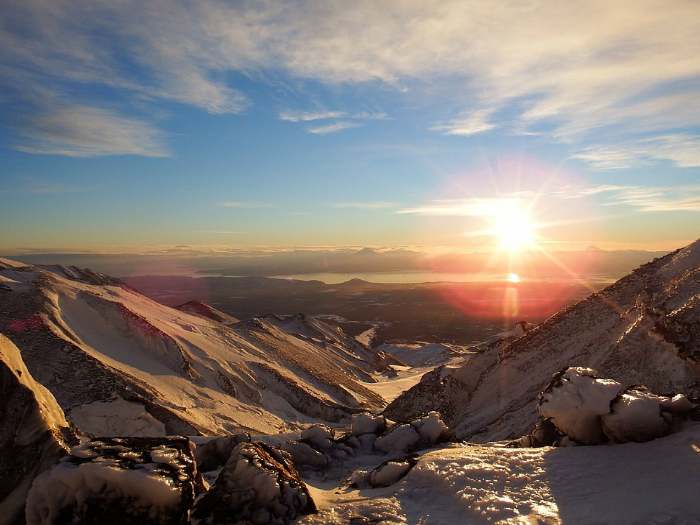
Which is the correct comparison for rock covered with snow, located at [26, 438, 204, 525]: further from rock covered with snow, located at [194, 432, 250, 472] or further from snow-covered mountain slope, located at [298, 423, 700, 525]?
rock covered with snow, located at [194, 432, 250, 472]

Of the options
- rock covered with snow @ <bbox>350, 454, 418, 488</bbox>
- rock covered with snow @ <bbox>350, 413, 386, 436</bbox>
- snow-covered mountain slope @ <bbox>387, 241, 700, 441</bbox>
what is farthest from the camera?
snow-covered mountain slope @ <bbox>387, 241, 700, 441</bbox>

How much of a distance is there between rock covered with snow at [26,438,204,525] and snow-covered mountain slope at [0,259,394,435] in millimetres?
12337

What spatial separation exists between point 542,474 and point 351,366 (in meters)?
45.9

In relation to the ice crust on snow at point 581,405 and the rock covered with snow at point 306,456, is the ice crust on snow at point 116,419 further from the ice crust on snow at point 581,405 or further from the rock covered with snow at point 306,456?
the ice crust on snow at point 581,405

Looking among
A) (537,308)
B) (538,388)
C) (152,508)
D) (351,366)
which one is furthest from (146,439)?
(537,308)

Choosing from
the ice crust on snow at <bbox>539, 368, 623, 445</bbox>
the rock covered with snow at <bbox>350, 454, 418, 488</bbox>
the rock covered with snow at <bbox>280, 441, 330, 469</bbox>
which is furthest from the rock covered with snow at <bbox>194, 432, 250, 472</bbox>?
the ice crust on snow at <bbox>539, 368, 623, 445</bbox>

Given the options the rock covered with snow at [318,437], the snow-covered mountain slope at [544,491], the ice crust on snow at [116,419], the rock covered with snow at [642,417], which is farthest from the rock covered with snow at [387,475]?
the ice crust on snow at [116,419]

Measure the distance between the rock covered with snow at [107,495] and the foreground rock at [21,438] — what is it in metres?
0.83

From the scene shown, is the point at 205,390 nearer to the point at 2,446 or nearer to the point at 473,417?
the point at 473,417

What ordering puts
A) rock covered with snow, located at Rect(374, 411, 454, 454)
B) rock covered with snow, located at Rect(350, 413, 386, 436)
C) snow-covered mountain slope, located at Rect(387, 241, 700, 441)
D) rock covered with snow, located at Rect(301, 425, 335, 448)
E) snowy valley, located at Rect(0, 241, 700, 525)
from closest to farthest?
snowy valley, located at Rect(0, 241, 700, 525), rock covered with snow, located at Rect(374, 411, 454, 454), rock covered with snow, located at Rect(301, 425, 335, 448), rock covered with snow, located at Rect(350, 413, 386, 436), snow-covered mountain slope, located at Rect(387, 241, 700, 441)

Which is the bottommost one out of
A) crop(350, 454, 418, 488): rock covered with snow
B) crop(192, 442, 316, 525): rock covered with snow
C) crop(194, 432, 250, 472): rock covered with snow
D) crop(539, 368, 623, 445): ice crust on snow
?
crop(194, 432, 250, 472): rock covered with snow

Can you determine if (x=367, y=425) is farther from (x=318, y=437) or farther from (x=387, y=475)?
(x=387, y=475)

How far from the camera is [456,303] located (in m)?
134

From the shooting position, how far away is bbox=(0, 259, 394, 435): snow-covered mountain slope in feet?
63.6
